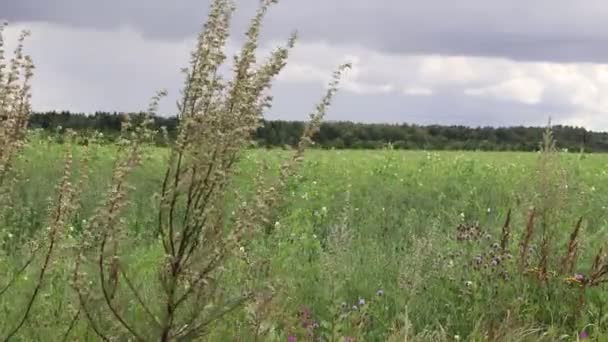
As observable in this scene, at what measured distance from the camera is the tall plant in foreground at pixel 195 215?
11.6 ft

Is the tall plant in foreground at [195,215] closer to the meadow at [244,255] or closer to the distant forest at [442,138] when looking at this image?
the meadow at [244,255]

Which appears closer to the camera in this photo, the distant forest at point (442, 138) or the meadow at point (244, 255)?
the meadow at point (244, 255)

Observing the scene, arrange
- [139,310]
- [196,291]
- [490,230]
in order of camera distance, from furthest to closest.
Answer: [490,230], [139,310], [196,291]

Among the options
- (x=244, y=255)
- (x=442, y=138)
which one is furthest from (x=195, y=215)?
→ (x=442, y=138)

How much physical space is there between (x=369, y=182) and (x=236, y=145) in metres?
12.0

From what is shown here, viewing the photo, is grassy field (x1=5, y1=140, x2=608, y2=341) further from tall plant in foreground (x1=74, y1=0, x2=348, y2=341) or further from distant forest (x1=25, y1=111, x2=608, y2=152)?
distant forest (x1=25, y1=111, x2=608, y2=152)

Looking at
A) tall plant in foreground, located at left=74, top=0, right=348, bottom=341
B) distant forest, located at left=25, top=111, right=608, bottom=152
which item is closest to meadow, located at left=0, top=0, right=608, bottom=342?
tall plant in foreground, located at left=74, top=0, right=348, bottom=341

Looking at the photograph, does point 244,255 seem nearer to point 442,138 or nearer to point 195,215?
point 195,215

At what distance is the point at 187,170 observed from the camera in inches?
140

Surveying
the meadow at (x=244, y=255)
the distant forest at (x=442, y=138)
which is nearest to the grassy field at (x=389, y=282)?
the meadow at (x=244, y=255)

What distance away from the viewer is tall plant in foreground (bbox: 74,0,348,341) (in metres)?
3.54

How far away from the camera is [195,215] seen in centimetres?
355

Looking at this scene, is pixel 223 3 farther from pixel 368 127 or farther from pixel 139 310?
pixel 368 127

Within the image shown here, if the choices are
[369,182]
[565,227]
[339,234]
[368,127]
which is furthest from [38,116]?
[339,234]
